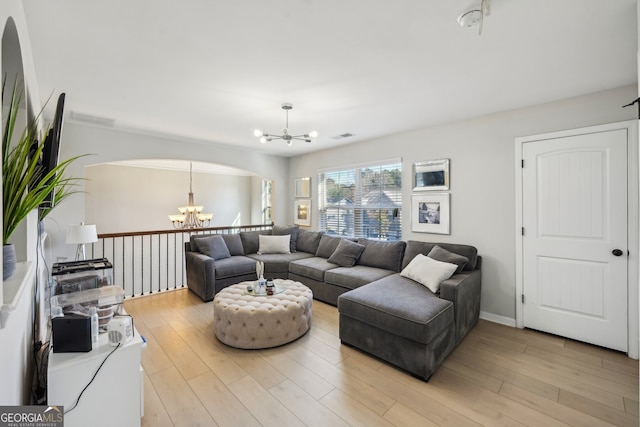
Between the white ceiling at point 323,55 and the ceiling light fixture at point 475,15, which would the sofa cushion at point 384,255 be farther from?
the ceiling light fixture at point 475,15

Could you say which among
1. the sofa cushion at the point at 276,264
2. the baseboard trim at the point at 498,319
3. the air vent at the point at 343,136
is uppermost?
the air vent at the point at 343,136

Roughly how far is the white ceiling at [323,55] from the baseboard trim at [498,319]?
248cm

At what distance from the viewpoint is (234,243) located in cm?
505

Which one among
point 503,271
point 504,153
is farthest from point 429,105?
point 503,271

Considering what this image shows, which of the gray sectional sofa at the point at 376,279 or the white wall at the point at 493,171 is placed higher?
the white wall at the point at 493,171

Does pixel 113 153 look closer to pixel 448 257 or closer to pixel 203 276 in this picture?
pixel 203 276

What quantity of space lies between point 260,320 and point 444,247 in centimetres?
245

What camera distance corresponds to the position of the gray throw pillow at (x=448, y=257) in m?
3.22

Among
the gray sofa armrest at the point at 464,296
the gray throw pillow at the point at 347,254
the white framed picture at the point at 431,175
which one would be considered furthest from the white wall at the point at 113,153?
the gray sofa armrest at the point at 464,296

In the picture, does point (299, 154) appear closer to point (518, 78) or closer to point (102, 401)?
point (518, 78)

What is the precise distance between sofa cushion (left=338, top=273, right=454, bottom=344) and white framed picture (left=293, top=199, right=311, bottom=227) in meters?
3.06

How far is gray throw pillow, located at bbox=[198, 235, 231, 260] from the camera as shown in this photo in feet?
14.9

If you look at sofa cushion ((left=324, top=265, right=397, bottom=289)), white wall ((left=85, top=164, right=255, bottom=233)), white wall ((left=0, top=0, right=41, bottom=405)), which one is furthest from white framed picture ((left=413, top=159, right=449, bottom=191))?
white wall ((left=85, top=164, right=255, bottom=233))

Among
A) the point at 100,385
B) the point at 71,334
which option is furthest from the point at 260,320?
the point at 71,334
